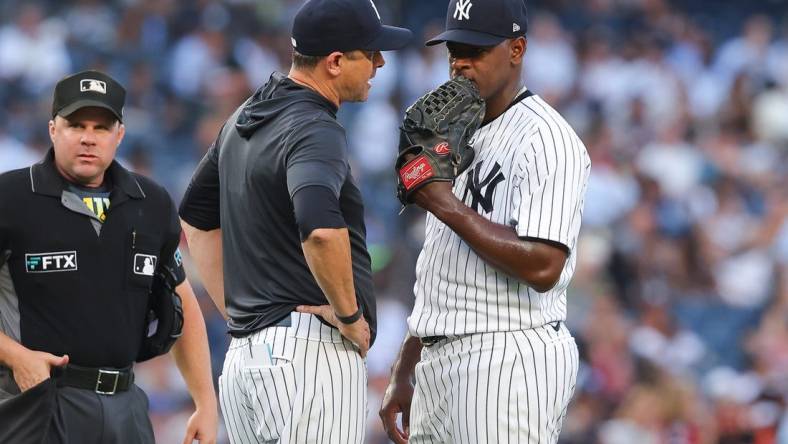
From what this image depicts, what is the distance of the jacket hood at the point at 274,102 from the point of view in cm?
399

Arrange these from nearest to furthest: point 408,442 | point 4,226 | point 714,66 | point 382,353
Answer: point 4,226 → point 408,442 → point 382,353 → point 714,66

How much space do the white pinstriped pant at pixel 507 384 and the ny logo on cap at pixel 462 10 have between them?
101 centimetres

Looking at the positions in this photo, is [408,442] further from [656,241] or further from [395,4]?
[395,4]

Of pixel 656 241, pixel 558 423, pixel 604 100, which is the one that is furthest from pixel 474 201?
pixel 604 100

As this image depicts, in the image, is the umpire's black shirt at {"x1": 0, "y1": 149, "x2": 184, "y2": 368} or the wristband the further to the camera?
the umpire's black shirt at {"x1": 0, "y1": 149, "x2": 184, "y2": 368}

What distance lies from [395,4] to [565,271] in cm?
840

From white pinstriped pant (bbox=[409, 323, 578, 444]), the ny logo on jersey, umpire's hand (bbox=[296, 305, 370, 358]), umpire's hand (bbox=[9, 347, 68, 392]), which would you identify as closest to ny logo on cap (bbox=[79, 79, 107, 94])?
umpire's hand (bbox=[9, 347, 68, 392])

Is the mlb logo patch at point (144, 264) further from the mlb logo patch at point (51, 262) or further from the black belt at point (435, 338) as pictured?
the black belt at point (435, 338)

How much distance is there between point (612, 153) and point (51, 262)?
25.0 feet

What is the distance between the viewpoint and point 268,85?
163 inches

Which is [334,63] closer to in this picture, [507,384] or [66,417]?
[507,384]

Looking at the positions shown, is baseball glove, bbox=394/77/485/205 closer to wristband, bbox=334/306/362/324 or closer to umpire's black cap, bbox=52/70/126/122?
wristband, bbox=334/306/362/324

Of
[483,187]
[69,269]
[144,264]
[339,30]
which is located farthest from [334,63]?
[69,269]

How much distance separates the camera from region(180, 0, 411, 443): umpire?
150 inches
